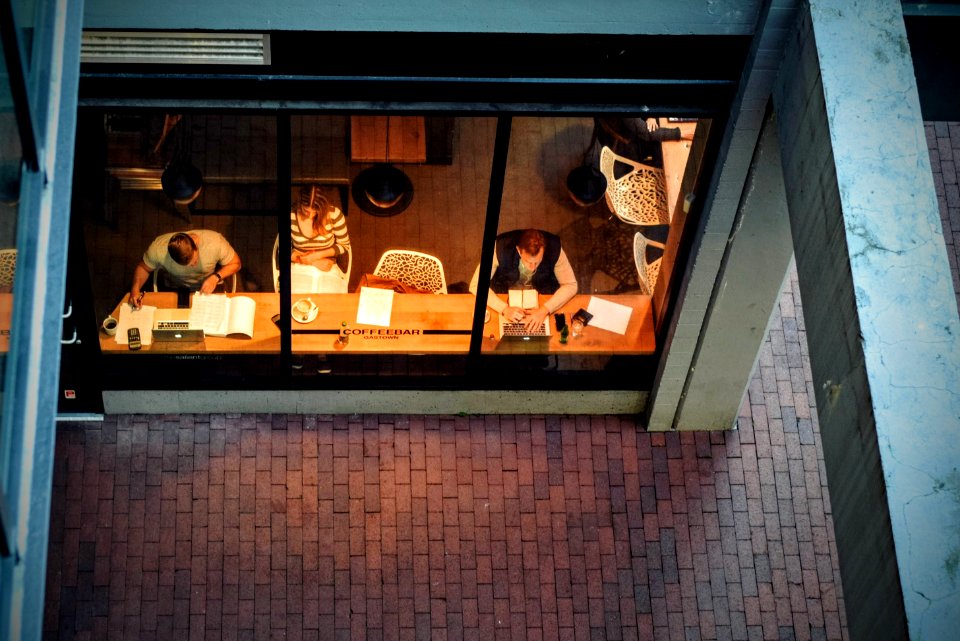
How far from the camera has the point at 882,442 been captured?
4141 mm

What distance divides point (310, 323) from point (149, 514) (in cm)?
191

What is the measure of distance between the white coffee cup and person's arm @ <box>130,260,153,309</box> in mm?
203

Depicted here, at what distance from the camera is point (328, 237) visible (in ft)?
23.9

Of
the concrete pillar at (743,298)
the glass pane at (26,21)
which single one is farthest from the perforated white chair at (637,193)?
the glass pane at (26,21)

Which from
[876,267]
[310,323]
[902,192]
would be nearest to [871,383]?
[876,267]

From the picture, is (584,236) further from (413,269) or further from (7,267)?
(7,267)

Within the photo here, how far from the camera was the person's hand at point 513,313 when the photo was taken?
7.82m

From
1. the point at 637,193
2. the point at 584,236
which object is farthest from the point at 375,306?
the point at 637,193

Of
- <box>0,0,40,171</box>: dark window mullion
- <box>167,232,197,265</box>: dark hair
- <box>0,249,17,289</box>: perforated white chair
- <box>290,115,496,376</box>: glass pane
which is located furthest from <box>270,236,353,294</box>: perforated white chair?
<box>0,249,17,289</box>: perforated white chair

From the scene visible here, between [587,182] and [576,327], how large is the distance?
1252 millimetres

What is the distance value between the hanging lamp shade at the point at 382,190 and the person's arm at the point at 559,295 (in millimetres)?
1330

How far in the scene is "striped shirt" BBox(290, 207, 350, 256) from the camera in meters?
7.13

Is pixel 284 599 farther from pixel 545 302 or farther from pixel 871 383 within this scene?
pixel 871 383

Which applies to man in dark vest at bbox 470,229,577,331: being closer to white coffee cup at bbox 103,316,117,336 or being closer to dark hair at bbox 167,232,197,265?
dark hair at bbox 167,232,197,265
